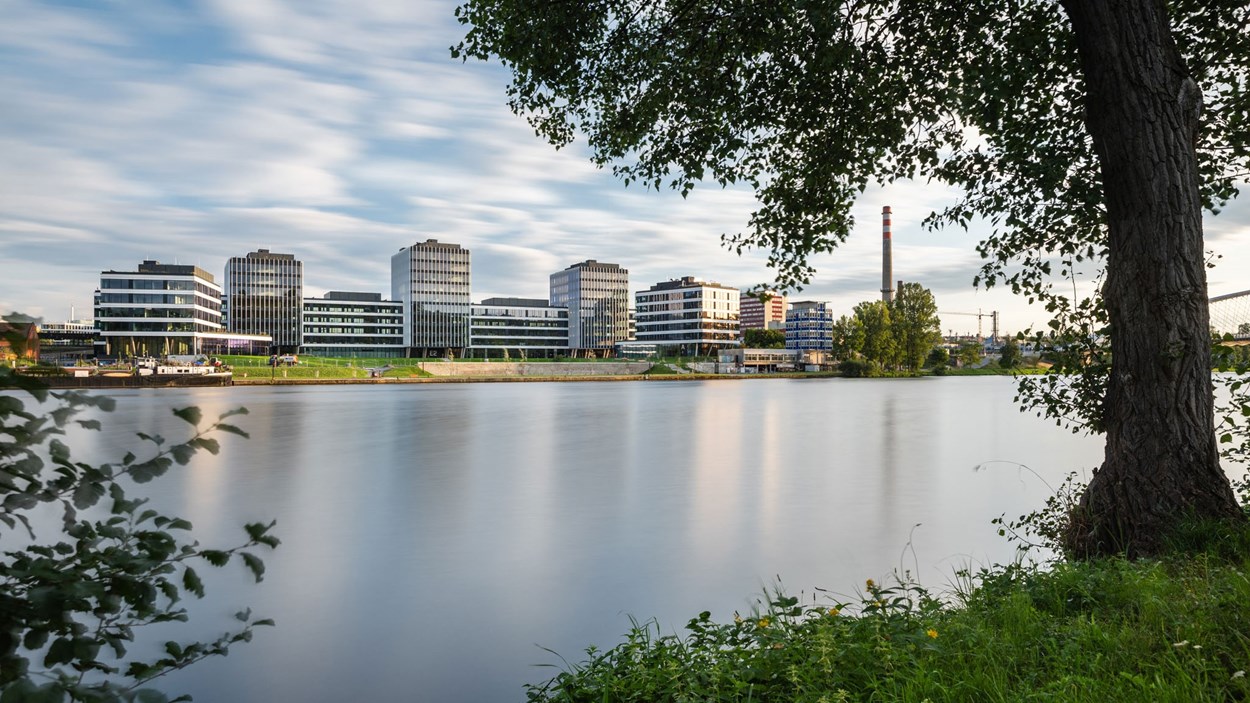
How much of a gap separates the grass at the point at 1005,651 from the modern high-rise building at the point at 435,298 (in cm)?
16812

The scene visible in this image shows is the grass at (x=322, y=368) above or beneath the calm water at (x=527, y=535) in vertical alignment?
above

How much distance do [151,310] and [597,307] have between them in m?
102

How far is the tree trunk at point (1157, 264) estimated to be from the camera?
6.32 metres

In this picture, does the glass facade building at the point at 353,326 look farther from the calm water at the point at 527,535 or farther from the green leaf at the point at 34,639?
the green leaf at the point at 34,639

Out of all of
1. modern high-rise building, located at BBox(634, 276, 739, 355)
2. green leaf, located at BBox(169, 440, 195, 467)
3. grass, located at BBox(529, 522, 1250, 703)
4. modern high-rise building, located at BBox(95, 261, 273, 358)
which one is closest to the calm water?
green leaf, located at BBox(169, 440, 195, 467)

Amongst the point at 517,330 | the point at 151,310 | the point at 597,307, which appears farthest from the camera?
the point at 597,307

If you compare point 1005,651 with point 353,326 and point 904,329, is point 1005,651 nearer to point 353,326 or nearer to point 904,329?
point 904,329

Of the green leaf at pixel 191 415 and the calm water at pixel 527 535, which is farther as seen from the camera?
the calm water at pixel 527 535

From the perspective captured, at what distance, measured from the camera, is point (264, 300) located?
533 feet

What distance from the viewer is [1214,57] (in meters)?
7.53

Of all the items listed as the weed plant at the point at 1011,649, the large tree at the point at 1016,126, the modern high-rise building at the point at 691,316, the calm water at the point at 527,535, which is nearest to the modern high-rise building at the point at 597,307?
the modern high-rise building at the point at 691,316

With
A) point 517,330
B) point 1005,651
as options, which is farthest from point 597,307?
point 1005,651

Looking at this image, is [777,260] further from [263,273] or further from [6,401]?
[263,273]

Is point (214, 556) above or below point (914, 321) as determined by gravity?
below
